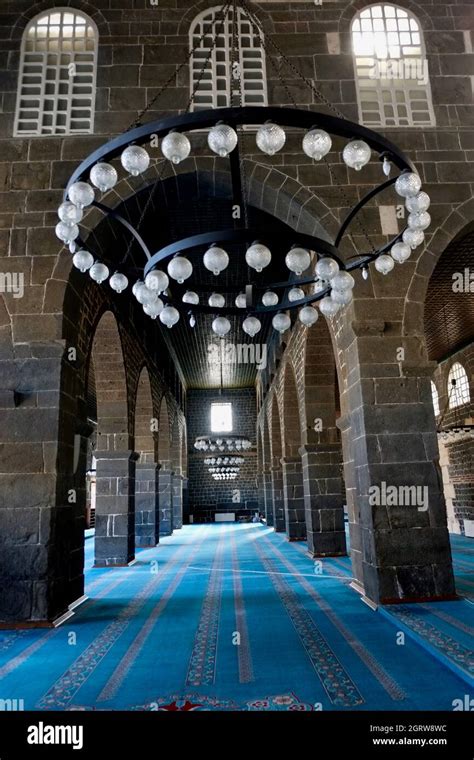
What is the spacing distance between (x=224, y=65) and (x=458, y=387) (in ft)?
33.1

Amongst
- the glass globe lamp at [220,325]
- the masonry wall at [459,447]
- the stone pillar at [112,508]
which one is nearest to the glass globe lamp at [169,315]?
the glass globe lamp at [220,325]

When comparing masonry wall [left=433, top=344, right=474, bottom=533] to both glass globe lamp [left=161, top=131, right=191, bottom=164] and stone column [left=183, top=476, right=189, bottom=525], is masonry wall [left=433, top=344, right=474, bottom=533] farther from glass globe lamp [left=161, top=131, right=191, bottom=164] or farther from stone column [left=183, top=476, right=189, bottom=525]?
glass globe lamp [left=161, top=131, right=191, bottom=164]

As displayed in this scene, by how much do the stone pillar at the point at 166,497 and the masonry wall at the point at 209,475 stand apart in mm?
7376

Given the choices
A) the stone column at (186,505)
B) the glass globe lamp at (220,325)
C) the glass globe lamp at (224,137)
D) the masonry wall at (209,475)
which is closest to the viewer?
the glass globe lamp at (224,137)

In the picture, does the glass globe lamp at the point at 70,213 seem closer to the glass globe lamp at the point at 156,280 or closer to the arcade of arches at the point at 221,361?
the glass globe lamp at the point at 156,280

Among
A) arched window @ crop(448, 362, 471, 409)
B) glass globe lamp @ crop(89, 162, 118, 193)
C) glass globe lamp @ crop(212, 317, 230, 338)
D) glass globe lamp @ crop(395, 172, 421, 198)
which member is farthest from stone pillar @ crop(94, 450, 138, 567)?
arched window @ crop(448, 362, 471, 409)

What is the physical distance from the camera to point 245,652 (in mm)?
3695

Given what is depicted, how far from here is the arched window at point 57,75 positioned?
5.75 metres

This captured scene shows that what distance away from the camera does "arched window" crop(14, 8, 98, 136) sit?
5.75 metres

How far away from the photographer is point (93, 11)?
6.04m

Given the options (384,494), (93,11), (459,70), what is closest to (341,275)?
(384,494)

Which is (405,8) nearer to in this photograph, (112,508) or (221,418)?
(112,508)

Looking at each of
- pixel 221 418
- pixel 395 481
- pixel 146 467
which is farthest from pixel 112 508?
pixel 221 418

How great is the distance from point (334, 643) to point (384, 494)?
1556mm
